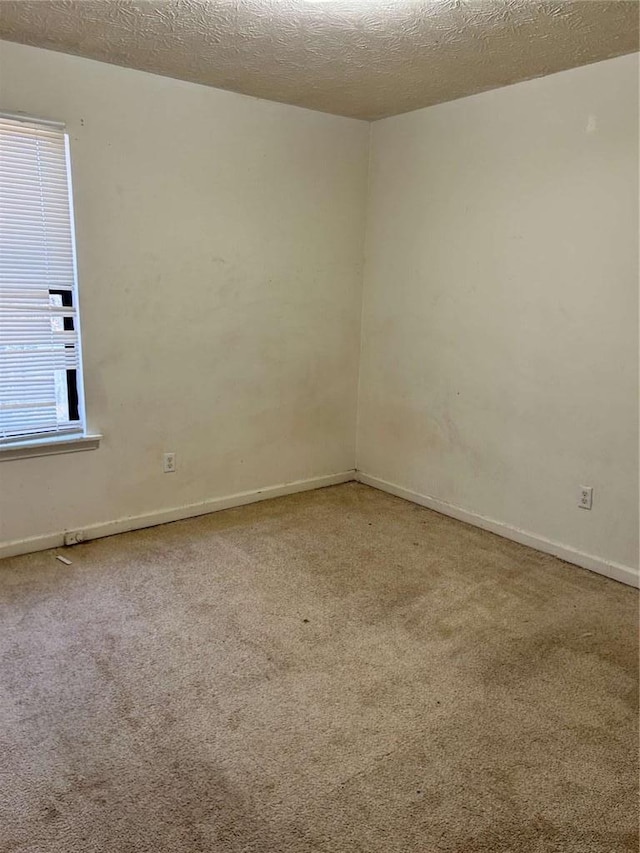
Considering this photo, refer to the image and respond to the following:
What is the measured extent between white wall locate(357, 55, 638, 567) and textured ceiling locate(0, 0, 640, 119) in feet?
0.91

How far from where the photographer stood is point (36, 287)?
3002 mm

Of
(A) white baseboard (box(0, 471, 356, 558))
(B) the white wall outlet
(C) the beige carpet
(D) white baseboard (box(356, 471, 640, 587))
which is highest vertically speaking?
(B) the white wall outlet

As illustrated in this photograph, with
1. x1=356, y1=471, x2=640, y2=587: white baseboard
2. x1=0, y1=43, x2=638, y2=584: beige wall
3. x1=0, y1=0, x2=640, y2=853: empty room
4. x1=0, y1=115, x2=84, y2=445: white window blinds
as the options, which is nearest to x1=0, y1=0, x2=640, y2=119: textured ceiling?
x1=0, y1=0, x2=640, y2=853: empty room

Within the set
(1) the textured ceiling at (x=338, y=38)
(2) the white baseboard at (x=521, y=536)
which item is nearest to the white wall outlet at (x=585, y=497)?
(2) the white baseboard at (x=521, y=536)

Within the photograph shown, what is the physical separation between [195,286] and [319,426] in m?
1.31

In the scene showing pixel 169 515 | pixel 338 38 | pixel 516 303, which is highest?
pixel 338 38

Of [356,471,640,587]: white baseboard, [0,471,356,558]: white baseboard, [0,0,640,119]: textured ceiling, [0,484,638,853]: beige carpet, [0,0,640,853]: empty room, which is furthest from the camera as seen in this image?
[0,471,356,558]: white baseboard

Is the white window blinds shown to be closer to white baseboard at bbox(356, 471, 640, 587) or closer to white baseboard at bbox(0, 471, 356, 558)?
white baseboard at bbox(0, 471, 356, 558)

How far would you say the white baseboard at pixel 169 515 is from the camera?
124 inches

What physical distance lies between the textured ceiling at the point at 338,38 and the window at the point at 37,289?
48 cm

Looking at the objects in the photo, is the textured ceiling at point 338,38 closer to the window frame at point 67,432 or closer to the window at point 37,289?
the window frame at point 67,432

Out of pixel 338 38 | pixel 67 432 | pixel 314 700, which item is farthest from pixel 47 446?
pixel 338 38

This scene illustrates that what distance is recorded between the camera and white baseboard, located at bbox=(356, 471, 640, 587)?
9.89 feet

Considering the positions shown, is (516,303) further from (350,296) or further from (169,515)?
(169,515)
